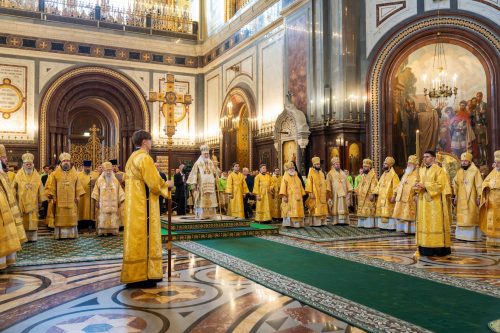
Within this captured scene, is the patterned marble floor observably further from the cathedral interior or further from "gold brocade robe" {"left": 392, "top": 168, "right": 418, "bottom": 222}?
"gold brocade robe" {"left": 392, "top": 168, "right": 418, "bottom": 222}

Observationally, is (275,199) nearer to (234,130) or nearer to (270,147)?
(270,147)

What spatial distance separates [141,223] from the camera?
5230 mm

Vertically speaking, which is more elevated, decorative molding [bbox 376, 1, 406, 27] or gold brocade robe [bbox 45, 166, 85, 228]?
decorative molding [bbox 376, 1, 406, 27]

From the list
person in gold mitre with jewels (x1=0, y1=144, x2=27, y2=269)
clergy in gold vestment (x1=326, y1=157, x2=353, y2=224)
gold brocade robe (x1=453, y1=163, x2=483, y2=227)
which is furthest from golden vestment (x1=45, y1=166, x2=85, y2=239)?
gold brocade robe (x1=453, y1=163, x2=483, y2=227)

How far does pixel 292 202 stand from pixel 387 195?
2.31 m

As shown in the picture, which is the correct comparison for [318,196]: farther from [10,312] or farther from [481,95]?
[10,312]

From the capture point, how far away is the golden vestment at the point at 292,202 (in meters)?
11.3

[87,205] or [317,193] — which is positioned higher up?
[317,193]

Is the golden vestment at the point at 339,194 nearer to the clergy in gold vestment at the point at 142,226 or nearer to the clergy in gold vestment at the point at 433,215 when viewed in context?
the clergy in gold vestment at the point at 433,215

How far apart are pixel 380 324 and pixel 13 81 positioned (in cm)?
2021

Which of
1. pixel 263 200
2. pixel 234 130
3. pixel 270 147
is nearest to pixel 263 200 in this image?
pixel 263 200

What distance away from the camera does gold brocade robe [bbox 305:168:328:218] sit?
37.9ft

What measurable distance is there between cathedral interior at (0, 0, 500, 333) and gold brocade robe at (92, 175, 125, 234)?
11.0 inches

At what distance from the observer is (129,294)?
4.91 meters
